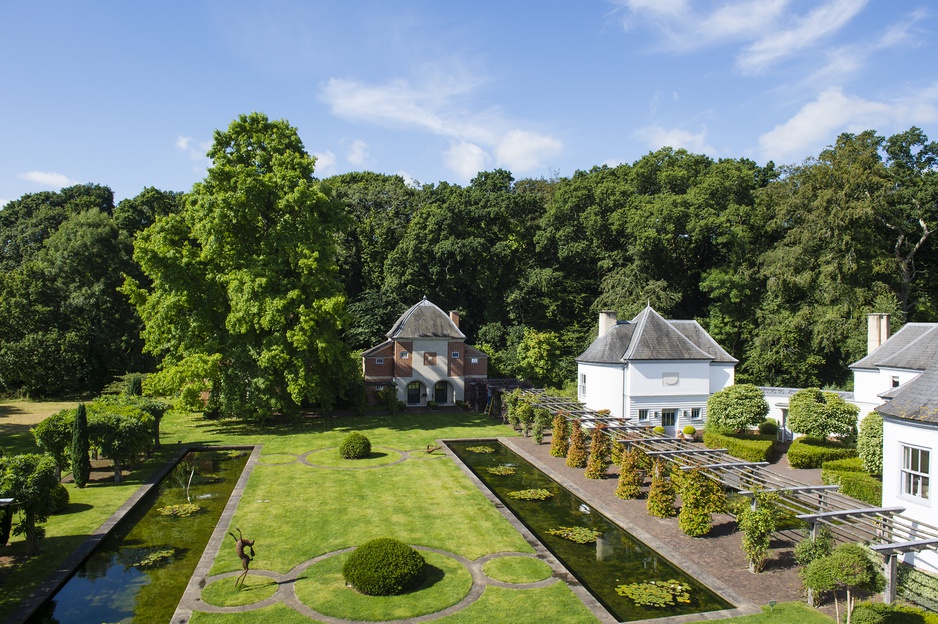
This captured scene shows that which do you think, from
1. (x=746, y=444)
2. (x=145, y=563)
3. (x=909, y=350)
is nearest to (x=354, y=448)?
(x=145, y=563)

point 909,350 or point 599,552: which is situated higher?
point 909,350

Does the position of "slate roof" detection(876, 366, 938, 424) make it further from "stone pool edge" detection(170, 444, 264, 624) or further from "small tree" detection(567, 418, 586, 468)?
"stone pool edge" detection(170, 444, 264, 624)

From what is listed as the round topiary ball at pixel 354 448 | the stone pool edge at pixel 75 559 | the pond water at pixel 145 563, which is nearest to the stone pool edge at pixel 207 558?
the pond water at pixel 145 563

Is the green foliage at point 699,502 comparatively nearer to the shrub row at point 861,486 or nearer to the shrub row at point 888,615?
the shrub row at point 861,486

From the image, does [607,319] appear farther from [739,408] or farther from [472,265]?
[472,265]

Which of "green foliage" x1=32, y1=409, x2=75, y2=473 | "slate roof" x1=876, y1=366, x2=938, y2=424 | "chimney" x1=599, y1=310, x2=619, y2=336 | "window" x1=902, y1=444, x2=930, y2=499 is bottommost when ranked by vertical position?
"green foliage" x1=32, y1=409, x2=75, y2=473

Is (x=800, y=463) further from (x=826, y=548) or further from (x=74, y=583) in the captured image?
(x=74, y=583)

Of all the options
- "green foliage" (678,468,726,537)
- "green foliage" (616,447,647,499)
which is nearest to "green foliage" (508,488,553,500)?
"green foliage" (616,447,647,499)
